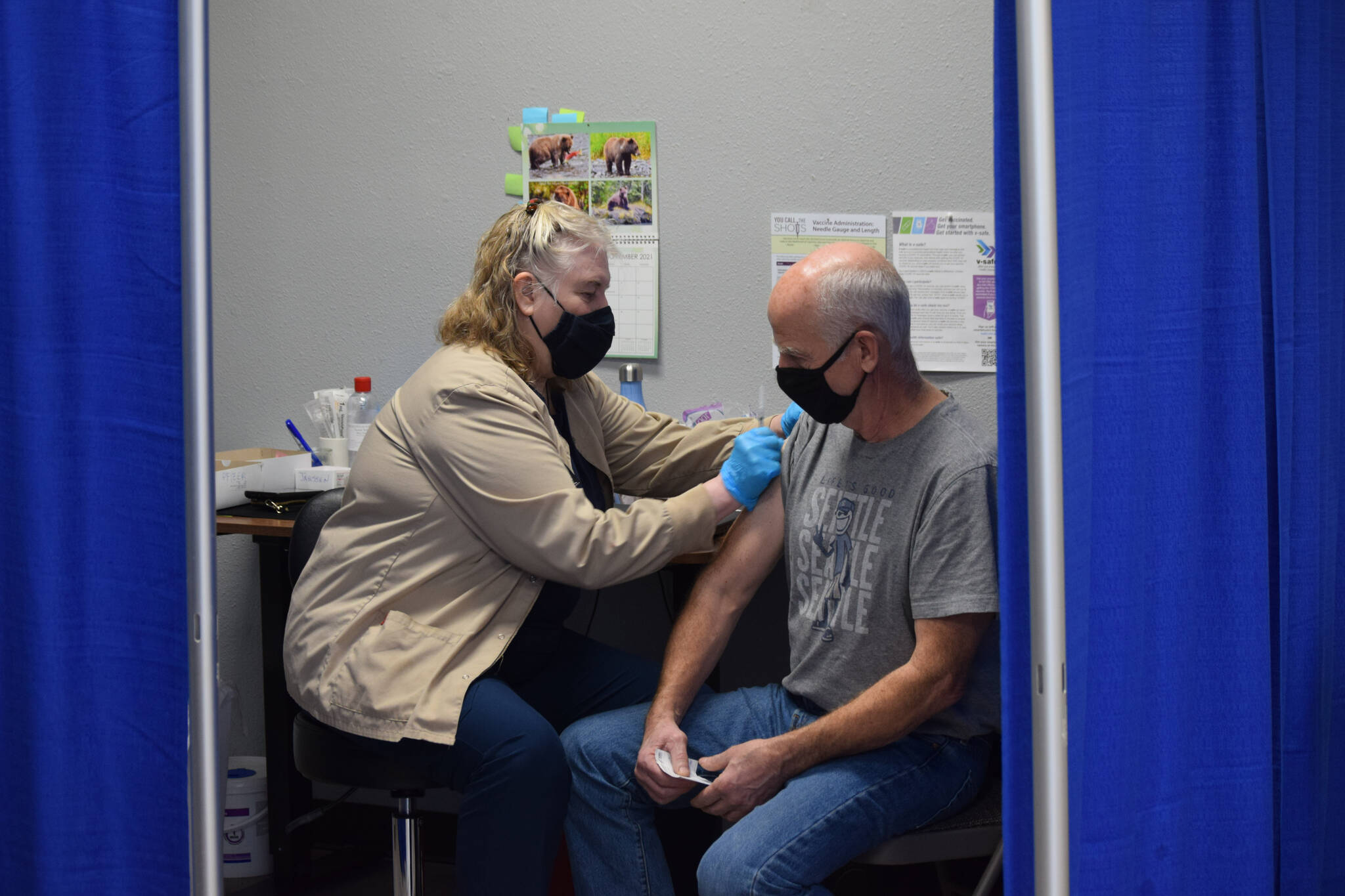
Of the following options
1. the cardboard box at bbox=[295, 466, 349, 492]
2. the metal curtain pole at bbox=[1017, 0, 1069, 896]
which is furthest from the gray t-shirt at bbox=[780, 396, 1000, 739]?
the cardboard box at bbox=[295, 466, 349, 492]

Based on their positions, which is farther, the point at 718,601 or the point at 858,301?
the point at 718,601

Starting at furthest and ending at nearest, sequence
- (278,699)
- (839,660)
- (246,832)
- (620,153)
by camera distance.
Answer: (620,153) → (246,832) → (278,699) → (839,660)

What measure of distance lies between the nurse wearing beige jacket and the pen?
2.43 feet

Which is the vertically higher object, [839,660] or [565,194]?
[565,194]

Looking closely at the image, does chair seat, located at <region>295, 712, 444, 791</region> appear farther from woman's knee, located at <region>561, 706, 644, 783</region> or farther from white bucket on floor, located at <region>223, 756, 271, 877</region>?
white bucket on floor, located at <region>223, 756, 271, 877</region>

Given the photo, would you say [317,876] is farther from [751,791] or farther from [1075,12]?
[1075,12]

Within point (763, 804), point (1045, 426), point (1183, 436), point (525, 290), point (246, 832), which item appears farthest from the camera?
point (246, 832)

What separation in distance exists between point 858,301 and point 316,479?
1.29 m

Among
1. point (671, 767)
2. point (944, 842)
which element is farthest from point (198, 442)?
point (944, 842)

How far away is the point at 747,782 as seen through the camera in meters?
1.48

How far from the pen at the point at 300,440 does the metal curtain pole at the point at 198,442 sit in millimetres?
1413

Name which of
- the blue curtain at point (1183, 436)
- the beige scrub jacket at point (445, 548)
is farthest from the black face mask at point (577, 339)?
the blue curtain at point (1183, 436)

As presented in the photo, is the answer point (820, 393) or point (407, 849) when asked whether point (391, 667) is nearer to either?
point (407, 849)

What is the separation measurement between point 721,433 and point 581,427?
0.31 meters
